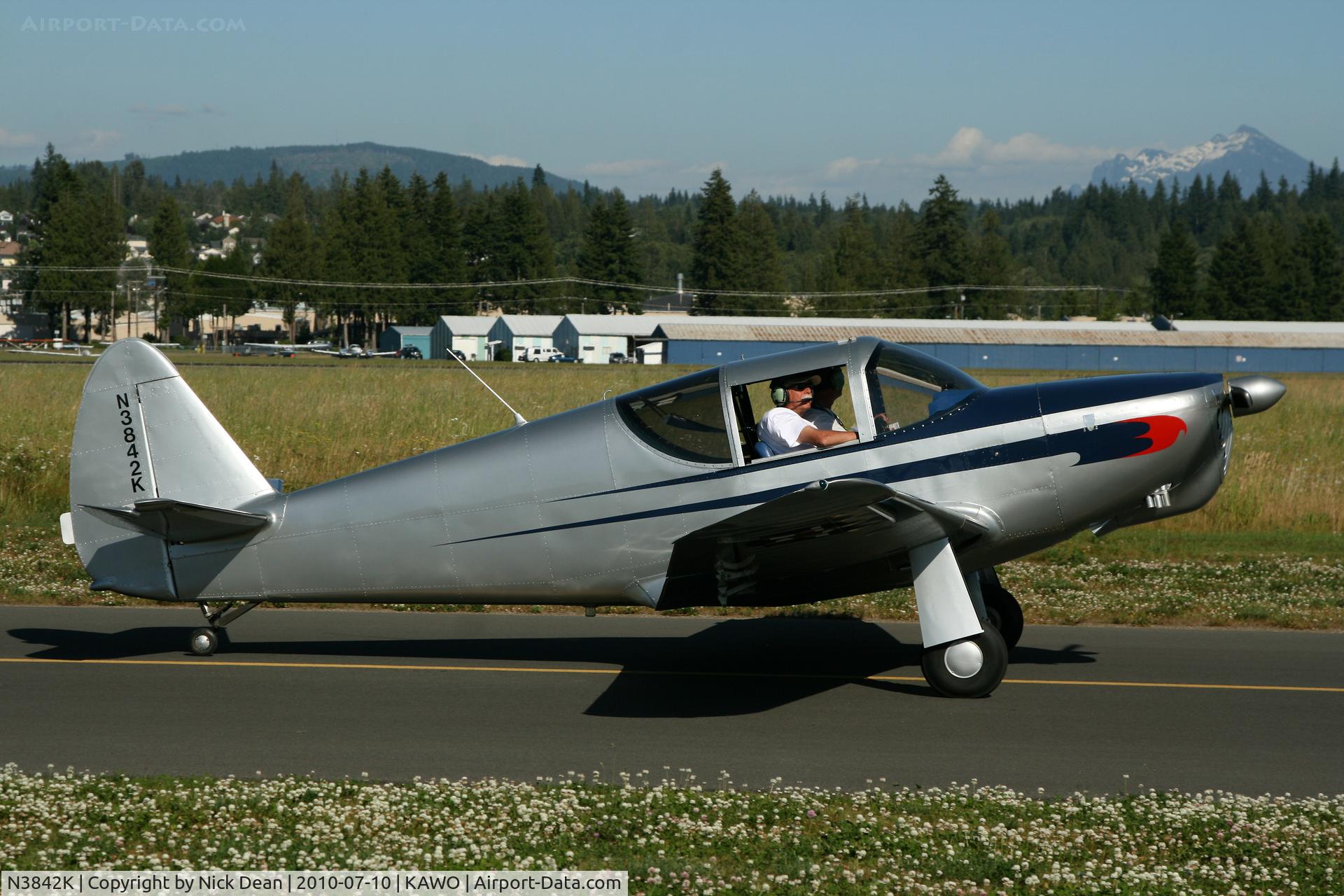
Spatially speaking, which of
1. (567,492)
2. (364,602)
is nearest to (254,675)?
(364,602)

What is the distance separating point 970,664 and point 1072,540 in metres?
7.53

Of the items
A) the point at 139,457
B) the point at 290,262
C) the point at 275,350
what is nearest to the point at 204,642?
the point at 139,457

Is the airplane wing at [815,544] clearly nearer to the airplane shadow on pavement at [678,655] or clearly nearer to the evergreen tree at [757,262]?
the airplane shadow on pavement at [678,655]

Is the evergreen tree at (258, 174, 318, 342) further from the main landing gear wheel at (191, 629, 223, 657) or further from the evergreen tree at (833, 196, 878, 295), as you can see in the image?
the main landing gear wheel at (191, 629, 223, 657)

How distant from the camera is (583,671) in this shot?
8.45 metres

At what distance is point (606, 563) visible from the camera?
7.83 m

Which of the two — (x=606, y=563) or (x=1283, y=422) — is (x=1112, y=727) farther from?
(x=1283, y=422)

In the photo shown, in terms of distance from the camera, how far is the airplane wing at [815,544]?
6.73 m

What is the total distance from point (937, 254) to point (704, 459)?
11581cm

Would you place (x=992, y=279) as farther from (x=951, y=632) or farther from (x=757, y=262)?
(x=951, y=632)

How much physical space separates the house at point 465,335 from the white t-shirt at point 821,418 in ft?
296

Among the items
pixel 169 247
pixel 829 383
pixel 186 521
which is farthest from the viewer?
pixel 169 247

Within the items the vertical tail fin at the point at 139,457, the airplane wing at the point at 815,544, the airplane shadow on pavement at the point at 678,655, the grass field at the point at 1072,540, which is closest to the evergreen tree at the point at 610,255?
the grass field at the point at 1072,540

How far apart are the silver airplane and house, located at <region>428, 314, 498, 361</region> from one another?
292ft
